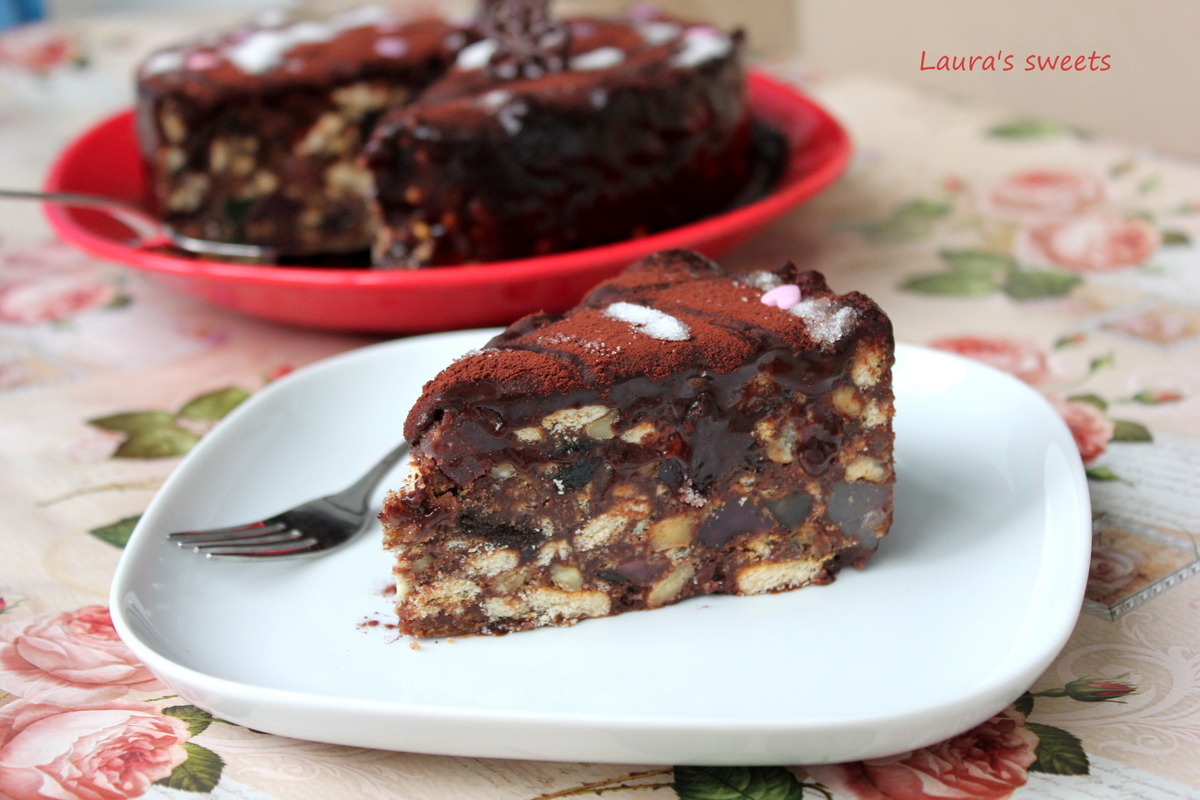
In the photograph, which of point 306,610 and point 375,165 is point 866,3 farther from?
point 306,610

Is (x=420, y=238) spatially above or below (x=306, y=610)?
above

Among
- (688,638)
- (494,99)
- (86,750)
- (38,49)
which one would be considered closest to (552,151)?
(494,99)

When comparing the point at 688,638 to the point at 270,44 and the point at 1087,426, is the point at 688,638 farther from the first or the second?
the point at 270,44

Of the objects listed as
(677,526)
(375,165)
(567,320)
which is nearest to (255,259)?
(375,165)

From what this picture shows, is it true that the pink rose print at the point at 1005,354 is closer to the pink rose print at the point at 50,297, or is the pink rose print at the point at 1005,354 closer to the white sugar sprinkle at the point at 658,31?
the white sugar sprinkle at the point at 658,31

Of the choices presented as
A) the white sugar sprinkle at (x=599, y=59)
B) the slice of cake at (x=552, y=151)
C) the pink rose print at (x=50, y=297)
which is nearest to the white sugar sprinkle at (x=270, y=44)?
the slice of cake at (x=552, y=151)

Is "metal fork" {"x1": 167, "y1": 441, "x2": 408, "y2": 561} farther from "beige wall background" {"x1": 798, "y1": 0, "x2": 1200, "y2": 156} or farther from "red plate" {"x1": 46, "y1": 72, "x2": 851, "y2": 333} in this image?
"beige wall background" {"x1": 798, "y1": 0, "x2": 1200, "y2": 156}

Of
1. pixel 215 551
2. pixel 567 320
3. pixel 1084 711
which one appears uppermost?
pixel 567 320
